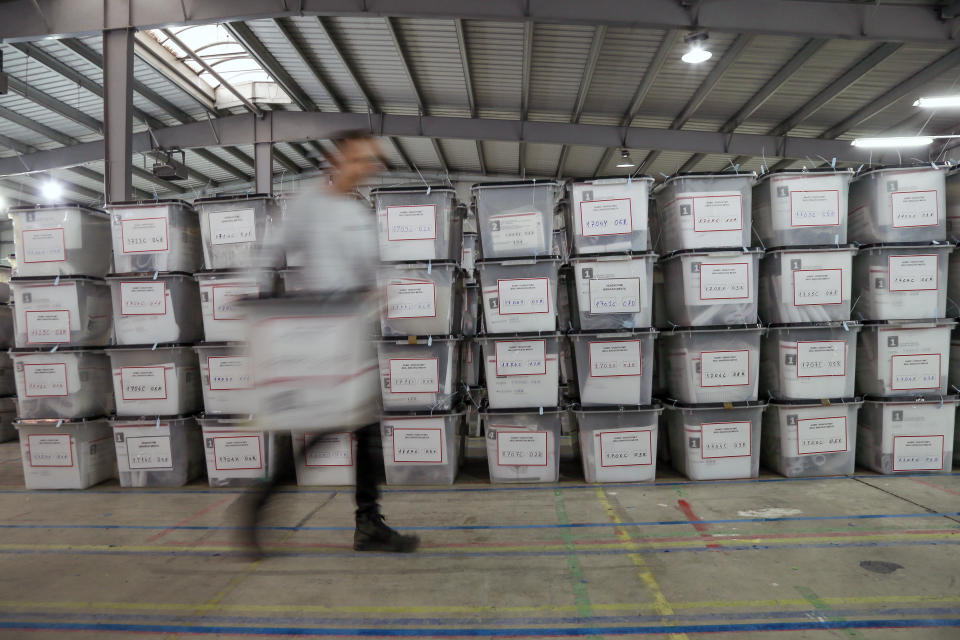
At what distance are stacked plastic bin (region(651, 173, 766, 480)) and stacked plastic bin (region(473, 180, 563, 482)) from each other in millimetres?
935

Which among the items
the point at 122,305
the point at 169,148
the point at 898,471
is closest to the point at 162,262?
the point at 122,305

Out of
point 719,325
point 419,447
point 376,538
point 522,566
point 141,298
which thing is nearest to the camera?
point 522,566

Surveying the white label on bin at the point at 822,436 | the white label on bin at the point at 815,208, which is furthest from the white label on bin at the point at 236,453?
the white label on bin at the point at 815,208

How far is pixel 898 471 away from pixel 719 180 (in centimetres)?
244

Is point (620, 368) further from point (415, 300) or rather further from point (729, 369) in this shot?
point (415, 300)

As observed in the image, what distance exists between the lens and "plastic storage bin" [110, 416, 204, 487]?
12.8ft

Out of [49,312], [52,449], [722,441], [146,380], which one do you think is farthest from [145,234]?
[722,441]

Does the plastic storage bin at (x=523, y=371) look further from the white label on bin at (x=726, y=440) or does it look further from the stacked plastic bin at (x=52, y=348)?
the stacked plastic bin at (x=52, y=348)

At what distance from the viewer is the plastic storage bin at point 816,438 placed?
12.3 ft

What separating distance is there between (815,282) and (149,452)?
16.3ft

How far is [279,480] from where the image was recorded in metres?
2.35

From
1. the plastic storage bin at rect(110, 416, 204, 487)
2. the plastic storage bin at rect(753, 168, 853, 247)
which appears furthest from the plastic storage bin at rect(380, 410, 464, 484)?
the plastic storage bin at rect(753, 168, 853, 247)

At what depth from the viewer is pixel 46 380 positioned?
3938mm

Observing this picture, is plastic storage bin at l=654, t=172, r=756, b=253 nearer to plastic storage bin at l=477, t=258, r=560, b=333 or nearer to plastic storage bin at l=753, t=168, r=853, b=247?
plastic storage bin at l=753, t=168, r=853, b=247
